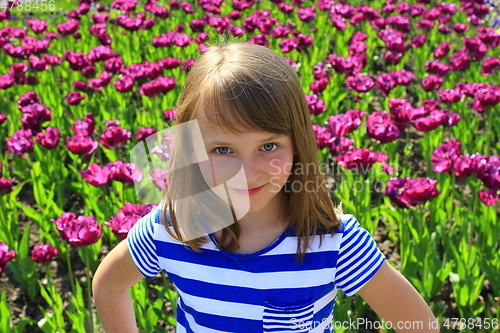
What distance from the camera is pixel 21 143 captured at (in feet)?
8.82

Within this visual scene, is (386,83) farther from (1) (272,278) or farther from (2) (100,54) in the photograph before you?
(1) (272,278)

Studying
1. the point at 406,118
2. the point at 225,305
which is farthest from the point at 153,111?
the point at 225,305

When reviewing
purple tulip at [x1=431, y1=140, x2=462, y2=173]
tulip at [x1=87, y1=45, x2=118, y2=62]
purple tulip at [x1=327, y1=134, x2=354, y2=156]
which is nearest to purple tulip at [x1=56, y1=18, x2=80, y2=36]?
tulip at [x1=87, y1=45, x2=118, y2=62]

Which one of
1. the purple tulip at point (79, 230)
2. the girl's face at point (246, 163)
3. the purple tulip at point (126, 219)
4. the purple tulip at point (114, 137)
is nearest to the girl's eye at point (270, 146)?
the girl's face at point (246, 163)

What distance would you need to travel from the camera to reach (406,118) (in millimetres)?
2666

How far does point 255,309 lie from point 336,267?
20 centimetres

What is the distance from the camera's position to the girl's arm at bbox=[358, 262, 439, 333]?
118cm

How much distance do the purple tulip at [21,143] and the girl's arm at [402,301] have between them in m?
2.02

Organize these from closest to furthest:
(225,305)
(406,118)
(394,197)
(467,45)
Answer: (225,305)
(394,197)
(406,118)
(467,45)

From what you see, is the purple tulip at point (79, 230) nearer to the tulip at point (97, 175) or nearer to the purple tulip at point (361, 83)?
the tulip at point (97, 175)

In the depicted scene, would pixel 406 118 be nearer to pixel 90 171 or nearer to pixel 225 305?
pixel 90 171

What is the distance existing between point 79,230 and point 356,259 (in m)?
1.08

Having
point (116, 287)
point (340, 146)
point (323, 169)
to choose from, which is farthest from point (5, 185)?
point (323, 169)

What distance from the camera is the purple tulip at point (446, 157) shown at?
2.18m
